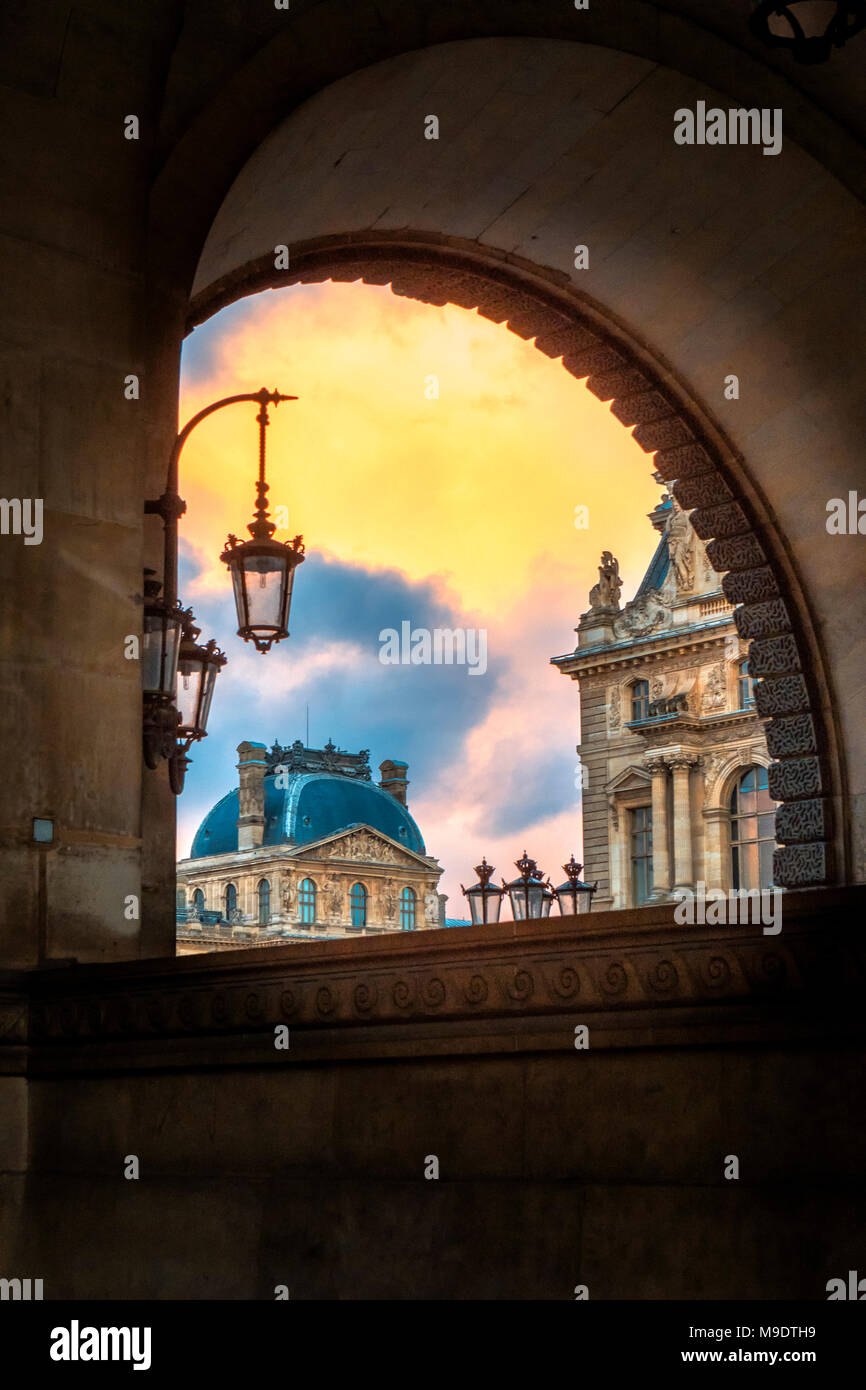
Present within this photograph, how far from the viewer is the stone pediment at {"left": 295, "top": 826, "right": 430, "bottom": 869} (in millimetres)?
112750

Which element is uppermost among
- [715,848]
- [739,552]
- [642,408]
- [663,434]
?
[715,848]

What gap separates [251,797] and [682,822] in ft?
208

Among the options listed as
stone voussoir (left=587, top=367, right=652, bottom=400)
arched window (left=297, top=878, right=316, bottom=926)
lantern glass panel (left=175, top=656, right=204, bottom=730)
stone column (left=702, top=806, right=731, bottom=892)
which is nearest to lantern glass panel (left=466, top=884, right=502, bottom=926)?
stone voussoir (left=587, top=367, right=652, bottom=400)

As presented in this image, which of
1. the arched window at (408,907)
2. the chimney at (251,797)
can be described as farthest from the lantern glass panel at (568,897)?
the arched window at (408,907)

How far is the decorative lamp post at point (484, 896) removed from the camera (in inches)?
1044

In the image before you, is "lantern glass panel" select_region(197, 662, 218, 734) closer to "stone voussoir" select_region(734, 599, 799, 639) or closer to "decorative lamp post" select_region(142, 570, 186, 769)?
"decorative lamp post" select_region(142, 570, 186, 769)

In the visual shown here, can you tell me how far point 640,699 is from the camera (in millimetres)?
57281

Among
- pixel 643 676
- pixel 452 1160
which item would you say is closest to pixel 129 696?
pixel 452 1160

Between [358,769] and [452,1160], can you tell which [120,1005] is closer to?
[452,1160]

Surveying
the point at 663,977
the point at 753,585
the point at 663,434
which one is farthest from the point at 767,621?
the point at 663,977

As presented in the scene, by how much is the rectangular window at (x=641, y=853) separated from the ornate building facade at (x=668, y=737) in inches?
1.7

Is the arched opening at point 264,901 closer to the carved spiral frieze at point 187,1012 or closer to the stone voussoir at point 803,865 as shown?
the stone voussoir at point 803,865

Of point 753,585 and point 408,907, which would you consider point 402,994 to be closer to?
point 753,585
